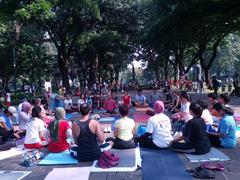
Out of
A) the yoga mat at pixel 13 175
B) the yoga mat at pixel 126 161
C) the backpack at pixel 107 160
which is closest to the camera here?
the yoga mat at pixel 13 175

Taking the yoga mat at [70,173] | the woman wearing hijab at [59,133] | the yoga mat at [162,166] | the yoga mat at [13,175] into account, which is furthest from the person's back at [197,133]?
the yoga mat at [13,175]

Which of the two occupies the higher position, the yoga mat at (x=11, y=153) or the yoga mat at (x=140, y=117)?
the yoga mat at (x=140, y=117)

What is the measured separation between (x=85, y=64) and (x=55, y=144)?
148 ft

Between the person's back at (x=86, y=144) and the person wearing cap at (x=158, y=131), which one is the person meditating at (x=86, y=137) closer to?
the person's back at (x=86, y=144)

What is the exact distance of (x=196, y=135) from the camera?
27.5 feet

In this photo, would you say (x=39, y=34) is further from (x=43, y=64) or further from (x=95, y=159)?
(x=95, y=159)

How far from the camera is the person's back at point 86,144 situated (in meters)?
7.96

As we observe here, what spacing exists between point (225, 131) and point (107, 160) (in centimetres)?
310

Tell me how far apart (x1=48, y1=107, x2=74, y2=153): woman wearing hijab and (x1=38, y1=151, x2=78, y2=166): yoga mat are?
7.2 inches

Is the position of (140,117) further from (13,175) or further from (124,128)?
(13,175)

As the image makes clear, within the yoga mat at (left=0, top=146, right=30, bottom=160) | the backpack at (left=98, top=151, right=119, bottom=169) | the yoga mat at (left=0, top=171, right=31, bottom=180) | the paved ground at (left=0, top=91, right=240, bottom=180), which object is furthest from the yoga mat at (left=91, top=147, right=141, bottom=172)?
the yoga mat at (left=0, top=146, right=30, bottom=160)

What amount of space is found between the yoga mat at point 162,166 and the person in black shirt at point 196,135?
41 centimetres

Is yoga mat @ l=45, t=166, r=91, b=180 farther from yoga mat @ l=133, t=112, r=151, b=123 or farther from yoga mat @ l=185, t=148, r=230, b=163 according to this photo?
yoga mat @ l=133, t=112, r=151, b=123

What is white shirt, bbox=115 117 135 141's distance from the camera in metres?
8.95
